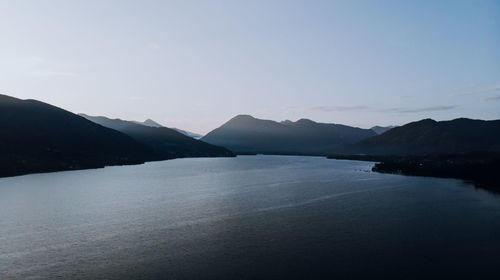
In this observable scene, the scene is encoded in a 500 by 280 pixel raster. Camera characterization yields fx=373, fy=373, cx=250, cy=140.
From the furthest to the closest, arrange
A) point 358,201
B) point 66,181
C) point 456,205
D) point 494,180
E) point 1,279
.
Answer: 1. point 66,181
2. point 494,180
3. point 358,201
4. point 456,205
5. point 1,279

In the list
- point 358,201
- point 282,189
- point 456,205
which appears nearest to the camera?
point 456,205

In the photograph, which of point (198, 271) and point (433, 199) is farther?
point (433, 199)

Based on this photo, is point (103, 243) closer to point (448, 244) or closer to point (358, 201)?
point (448, 244)

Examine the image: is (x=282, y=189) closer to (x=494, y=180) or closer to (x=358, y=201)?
(x=358, y=201)

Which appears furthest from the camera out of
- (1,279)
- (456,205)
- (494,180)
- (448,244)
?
(494,180)

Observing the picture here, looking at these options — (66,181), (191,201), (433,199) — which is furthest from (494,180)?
(66,181)

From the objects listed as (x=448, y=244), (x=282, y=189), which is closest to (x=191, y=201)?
(x=282, y=189)
